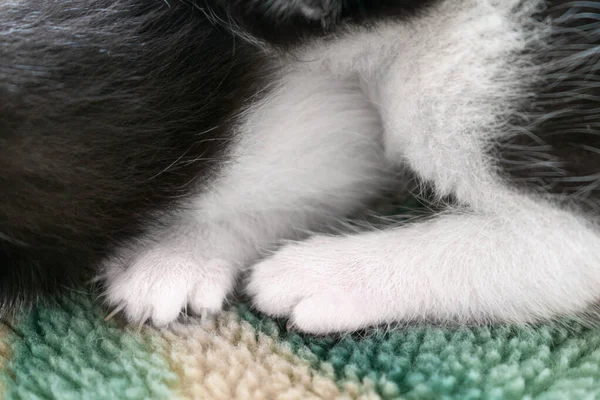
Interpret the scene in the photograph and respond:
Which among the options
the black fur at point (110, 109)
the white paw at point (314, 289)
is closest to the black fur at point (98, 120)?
the black fur at point (110, 109)

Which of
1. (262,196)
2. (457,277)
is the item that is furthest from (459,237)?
(262,196)

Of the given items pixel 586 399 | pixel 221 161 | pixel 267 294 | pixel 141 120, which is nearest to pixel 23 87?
pixel 141 120

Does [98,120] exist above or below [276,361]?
above

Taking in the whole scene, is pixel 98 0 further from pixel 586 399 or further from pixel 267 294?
pixel 586 399

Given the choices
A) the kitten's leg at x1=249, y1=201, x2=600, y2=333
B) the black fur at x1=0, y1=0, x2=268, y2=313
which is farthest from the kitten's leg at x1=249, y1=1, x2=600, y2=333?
the black fur at x1=0, y1=0, x2=268, y2=313

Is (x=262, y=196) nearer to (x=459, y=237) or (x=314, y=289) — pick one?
(x=314, y=289)

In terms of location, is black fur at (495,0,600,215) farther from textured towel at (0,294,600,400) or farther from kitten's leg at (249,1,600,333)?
textured towel at (0,294,600,400)

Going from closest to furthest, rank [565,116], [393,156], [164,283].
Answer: [565,116]
[164,283]
[393,156]
